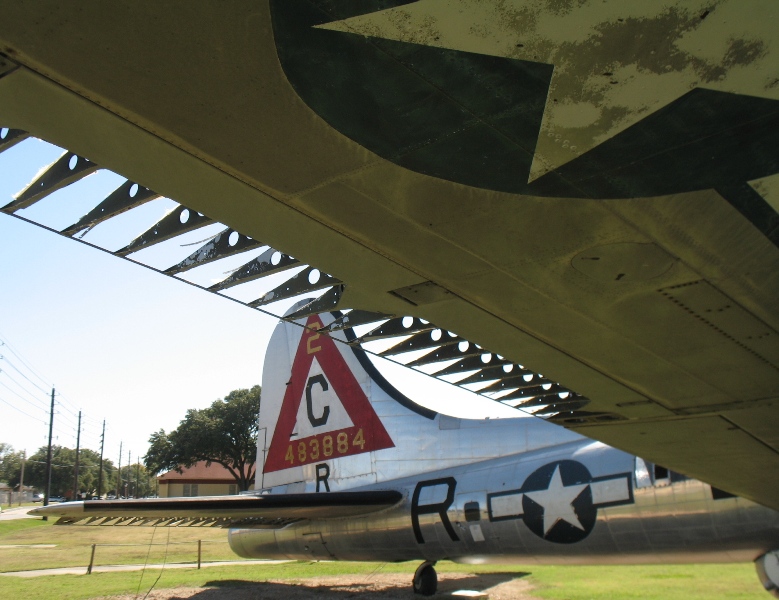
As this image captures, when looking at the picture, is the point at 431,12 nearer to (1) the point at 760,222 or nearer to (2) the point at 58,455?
(1) the point at 760,222

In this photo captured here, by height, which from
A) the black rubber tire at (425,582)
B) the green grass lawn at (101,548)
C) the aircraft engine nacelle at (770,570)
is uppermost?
the aircraft engine nacelle at (770,570)

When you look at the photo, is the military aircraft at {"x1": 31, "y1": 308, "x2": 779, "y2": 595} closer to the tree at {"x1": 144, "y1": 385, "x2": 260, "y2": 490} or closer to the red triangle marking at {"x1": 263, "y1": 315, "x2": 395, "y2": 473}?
the red triangle marking at {"x1": 263, "y1": 315, "x2": 395, "y2": 473}

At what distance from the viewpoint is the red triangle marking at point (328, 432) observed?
38.9 feet

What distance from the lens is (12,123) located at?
5.43 ft

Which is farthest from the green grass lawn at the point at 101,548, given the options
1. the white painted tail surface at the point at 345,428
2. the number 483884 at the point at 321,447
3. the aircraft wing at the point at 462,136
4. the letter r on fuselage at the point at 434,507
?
the aircraft wing at the point at 462,136

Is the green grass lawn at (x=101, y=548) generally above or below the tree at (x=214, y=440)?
below

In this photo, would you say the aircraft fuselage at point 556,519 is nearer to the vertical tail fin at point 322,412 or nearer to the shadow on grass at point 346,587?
the shadow on grass at point 346,587

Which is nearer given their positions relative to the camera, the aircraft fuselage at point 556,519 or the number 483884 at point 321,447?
the aircraft fuselage at point 556,519

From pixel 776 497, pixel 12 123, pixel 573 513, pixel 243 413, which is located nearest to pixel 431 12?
pixel 12 123

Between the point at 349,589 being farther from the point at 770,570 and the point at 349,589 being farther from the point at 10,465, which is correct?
the point at 10,465

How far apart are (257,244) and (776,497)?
4.50m

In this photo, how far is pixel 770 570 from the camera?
6.47m

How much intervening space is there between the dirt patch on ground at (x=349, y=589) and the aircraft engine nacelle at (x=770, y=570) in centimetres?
420

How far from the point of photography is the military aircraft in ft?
23.2
